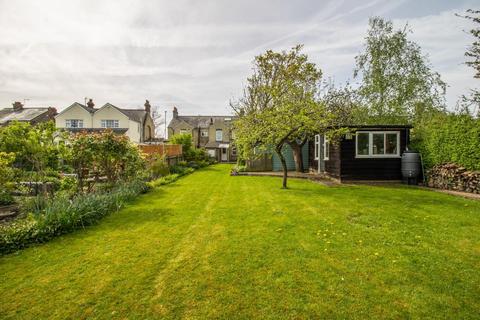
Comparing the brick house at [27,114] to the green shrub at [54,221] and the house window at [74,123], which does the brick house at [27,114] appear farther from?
the green shrub at [54,221]

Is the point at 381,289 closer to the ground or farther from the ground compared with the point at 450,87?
closer to the ground

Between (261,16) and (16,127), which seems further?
(261,16)

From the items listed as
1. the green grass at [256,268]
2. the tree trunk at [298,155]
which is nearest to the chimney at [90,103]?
the tree trunk at [298,155]

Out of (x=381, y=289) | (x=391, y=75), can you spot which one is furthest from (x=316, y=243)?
(x=391, y=75)

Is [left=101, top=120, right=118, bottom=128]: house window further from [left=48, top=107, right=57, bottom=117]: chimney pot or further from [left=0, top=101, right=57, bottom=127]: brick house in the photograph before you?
[left=48, top=107, right=57, bottom=117]: chimney pot

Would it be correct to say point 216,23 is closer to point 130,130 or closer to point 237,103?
point 237,103

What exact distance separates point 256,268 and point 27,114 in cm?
4806

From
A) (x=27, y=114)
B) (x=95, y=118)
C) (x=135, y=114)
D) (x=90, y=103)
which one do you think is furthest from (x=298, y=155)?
(x=27, y=114)

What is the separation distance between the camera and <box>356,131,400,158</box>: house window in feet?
47.1

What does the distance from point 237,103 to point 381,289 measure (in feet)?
73.3

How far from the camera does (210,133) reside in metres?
49.3

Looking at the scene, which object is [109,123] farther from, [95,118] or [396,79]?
[396,79]

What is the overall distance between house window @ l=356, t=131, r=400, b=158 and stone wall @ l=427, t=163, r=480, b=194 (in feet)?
6.76

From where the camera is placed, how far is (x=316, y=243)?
520cm
